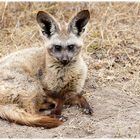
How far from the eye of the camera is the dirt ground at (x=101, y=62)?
590cm

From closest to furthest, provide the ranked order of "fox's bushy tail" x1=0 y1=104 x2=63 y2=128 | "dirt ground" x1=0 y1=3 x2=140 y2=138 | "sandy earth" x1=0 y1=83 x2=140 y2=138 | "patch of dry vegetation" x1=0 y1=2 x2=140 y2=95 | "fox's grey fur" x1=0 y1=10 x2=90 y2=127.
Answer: "sandy earth" x1=0 y1=83 x2=140 y2=138 < "dirt ground" x1=0 y1=3 x2=140 y2=138 < "fox's bushy tail" x1=0 y1=104 x2=63 y2=128 < "fox's grey fur" x1=0 y1=10 x2=90 y2=127 < "patch of dry vegetation" x1=0 y1=2 x2=140 y2=95

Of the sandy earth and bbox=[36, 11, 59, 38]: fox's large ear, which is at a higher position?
bbox=[36, 11, 59, 38]: fox's large ear

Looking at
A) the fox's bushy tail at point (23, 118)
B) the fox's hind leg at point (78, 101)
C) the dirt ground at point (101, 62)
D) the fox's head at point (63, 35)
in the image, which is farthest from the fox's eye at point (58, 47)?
the fox's bushy tail at point (23, 118)

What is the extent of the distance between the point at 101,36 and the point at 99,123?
100 inches

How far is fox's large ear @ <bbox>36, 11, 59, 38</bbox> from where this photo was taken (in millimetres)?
6551

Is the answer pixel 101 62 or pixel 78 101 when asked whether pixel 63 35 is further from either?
pixel 101 62

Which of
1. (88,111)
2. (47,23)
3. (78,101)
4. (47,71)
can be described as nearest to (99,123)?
(88,111)

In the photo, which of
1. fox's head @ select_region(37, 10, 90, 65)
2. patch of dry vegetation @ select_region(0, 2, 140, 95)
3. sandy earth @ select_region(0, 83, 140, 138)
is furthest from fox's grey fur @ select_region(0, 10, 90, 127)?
patch of dry vegetation @ select_region(0, 2, 140, 95)

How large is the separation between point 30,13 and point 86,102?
2.98m

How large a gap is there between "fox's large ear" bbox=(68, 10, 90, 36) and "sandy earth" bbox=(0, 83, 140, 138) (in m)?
0.86

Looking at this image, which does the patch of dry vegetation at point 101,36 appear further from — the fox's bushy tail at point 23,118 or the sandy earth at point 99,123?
the fox's bushy tail at point 23,118

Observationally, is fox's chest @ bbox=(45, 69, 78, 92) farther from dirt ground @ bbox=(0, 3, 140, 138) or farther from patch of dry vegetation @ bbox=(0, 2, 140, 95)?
patch of dry vegetation @ bbox=(0, 2, 140, 95)

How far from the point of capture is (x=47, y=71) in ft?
21.6

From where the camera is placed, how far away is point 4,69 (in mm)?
6664
